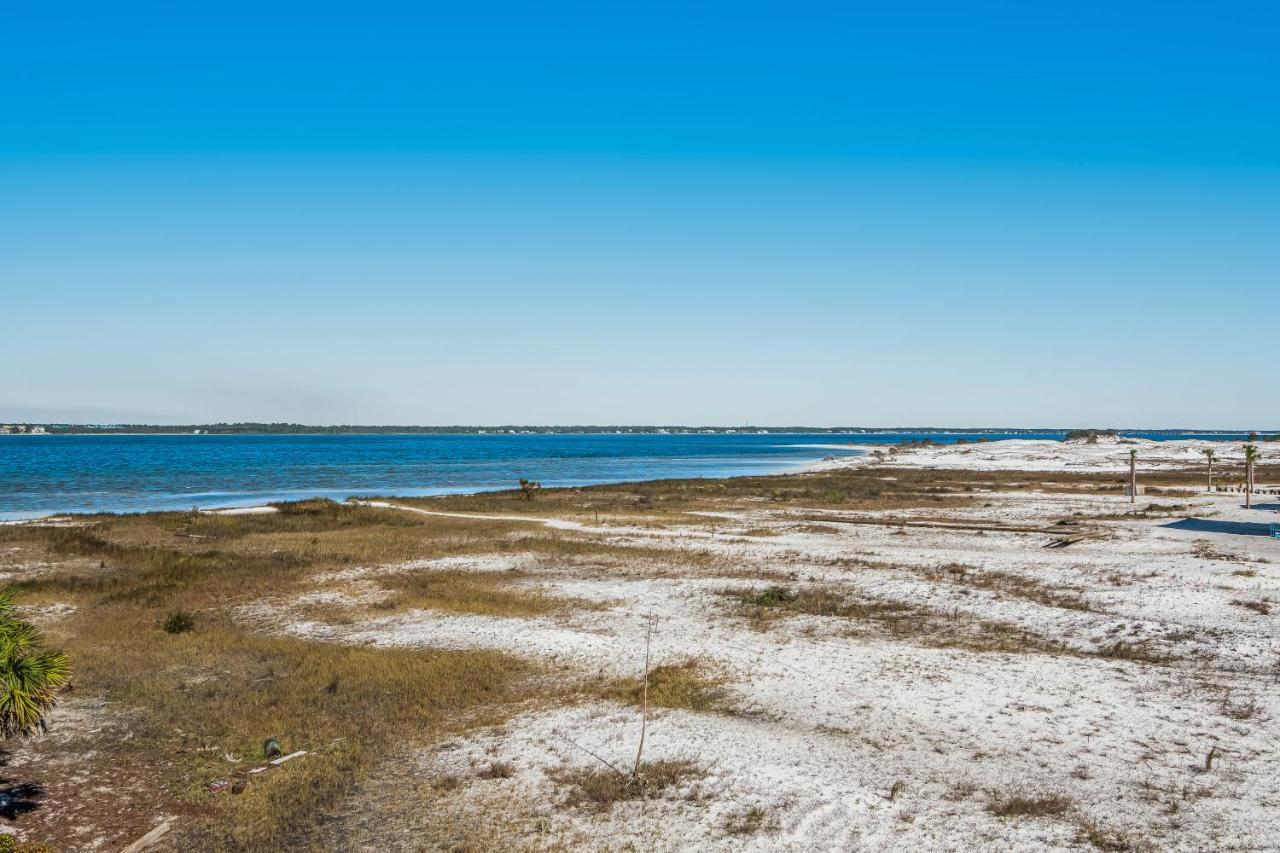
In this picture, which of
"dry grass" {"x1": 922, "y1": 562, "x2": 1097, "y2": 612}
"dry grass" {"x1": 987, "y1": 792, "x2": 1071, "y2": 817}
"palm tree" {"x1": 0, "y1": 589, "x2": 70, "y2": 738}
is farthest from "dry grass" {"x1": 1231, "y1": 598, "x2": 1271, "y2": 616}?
"palm tree" {"x1": 0, "y1": 589, "x2": 70, "y2": 738}

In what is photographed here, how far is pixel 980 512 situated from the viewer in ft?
158

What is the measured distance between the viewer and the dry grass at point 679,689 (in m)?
14.7

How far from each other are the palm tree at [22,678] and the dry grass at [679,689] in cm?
942

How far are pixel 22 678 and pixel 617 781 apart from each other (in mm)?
7263

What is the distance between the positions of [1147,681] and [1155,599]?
7.85m

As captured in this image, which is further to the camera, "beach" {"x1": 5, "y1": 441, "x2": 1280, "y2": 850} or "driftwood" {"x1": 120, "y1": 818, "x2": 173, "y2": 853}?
"beach" {"x1": 5, "y1": 441, "x2": 1280, "y2": 850}

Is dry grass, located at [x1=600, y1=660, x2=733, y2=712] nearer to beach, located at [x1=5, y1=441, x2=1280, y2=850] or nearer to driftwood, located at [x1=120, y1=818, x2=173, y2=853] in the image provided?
beach, located at [x1=5, y1=441, x2=1280, y2=850]

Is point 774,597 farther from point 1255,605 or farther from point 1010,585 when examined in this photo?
point 1255,605

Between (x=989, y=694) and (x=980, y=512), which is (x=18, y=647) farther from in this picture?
(x=980, y=512)

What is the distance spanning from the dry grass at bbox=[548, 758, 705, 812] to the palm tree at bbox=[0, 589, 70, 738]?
6246 millimetres

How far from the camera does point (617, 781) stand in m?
11.5

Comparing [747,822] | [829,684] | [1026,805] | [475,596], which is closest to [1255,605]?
[829,684]

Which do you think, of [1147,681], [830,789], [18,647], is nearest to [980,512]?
[1147,681]

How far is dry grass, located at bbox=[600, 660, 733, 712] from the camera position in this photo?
14.7m
